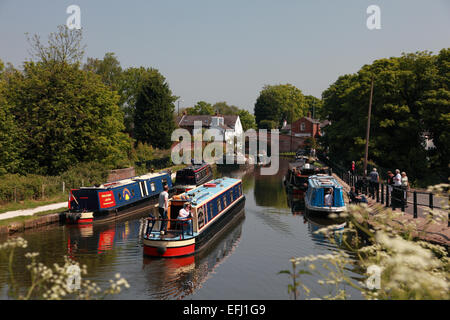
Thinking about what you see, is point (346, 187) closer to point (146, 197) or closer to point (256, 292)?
point (146, 197)

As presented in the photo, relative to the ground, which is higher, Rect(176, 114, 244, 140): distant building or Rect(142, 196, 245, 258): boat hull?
Rect(176, 114, 244, 140): distant building

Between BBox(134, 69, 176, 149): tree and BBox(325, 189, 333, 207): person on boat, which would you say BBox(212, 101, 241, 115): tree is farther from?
BBox(325, 189, 333, 207): person on boat

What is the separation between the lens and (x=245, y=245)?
1786cm

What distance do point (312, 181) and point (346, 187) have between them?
6.31 m

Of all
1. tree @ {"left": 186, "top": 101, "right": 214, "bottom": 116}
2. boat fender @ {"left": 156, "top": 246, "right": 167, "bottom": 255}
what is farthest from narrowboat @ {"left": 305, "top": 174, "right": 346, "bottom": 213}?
tree @ {"left": 186, "top": 101, "right": 214, "bottom": 116}

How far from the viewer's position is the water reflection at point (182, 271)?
12.2m

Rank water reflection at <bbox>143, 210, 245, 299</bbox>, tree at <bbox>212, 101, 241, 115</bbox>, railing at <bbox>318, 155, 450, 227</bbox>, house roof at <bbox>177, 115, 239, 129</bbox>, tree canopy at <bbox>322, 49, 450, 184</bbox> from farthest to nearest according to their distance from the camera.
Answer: tree at <bbox>212, 101, 241, 115</bbox> → house roof at <bbox>177, 115, 239, 129</bbox> → tree canopy at <bbox>322, 49, 450, 184</bbox> → railing at <bbox>318, 155, 450, 227</bbox> → water reflection at <bbox>143, 210, 245, 299</bbox>

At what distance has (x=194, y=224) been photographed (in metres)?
15.8

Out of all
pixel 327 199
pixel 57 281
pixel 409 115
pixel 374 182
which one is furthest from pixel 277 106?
pixel 57 281

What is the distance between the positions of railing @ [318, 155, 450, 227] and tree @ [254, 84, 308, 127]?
81.2 m

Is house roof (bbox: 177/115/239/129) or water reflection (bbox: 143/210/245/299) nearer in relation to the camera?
water reflection (bbox: 143/210/245/299)

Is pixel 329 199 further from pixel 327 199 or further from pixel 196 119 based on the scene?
pixel 196 119

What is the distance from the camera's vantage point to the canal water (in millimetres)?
12219

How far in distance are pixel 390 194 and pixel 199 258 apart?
1062cm
